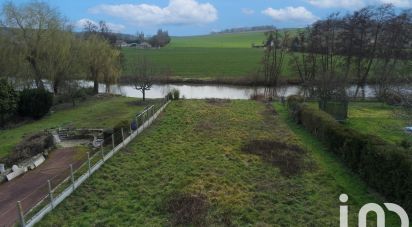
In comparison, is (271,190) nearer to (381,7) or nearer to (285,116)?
(285,116)

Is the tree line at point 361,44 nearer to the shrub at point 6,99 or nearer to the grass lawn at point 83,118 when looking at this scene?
the grass lawn at point 83,118

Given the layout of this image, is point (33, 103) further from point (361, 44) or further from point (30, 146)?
point (361, 44)

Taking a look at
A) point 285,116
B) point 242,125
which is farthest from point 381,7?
point 242,125

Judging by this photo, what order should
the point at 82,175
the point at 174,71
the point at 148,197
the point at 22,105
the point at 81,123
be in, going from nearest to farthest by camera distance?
the point at 148,197 → the point at 82,175 → the point at 81,123 → the point at 22,105 → the point at 174,71

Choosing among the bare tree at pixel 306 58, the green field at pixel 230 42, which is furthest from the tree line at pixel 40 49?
the green field at pixel 230 42

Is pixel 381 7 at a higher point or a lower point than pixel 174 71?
higher

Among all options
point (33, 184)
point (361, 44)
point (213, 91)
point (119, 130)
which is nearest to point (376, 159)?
point (119, 130)

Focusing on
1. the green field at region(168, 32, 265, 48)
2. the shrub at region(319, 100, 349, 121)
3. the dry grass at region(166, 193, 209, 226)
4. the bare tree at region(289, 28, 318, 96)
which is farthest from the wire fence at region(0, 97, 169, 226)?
the green field at region(168, 32, 265, 48)

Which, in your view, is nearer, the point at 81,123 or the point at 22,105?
the point at 81,123
